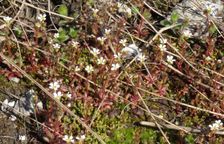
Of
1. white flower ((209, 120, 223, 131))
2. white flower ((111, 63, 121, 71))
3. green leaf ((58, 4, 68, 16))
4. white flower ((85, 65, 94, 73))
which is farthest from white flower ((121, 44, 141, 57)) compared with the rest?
white flower ((209, 120, 223, 131))

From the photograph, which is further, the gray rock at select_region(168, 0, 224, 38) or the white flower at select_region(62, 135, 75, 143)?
the gray rock at select_region(168, 0, 224, 38)

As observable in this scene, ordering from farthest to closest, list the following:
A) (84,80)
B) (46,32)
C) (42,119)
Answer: (46,32) → (84,80) → (42,119)

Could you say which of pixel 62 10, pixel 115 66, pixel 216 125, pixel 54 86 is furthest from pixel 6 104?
pixel 216 125

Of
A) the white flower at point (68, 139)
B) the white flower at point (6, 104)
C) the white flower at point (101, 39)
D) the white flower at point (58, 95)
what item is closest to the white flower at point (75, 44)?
the white flower at point (101, 39)

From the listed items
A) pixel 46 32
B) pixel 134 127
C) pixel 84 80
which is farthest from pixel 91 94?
pixel 46 32

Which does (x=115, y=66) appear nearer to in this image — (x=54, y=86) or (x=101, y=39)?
(x=101, y=39)

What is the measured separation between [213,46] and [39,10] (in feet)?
6.02

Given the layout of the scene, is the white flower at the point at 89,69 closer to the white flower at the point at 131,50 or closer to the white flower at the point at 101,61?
the white flower at the point at 101,61

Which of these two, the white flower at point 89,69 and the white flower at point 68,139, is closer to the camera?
the white flower at point 68,139

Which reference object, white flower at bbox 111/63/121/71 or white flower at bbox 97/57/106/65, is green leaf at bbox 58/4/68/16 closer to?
white flower at bbox 97/57/106/65

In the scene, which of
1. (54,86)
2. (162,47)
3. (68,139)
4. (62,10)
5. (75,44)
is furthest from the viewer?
(62,10)

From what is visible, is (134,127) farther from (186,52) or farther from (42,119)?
(186,52)

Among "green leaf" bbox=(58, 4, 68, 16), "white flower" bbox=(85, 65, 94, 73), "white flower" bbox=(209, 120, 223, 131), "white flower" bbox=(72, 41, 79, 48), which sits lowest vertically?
"white flower" bbox=(209, 120, 223, 131)

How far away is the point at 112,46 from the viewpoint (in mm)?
4621
